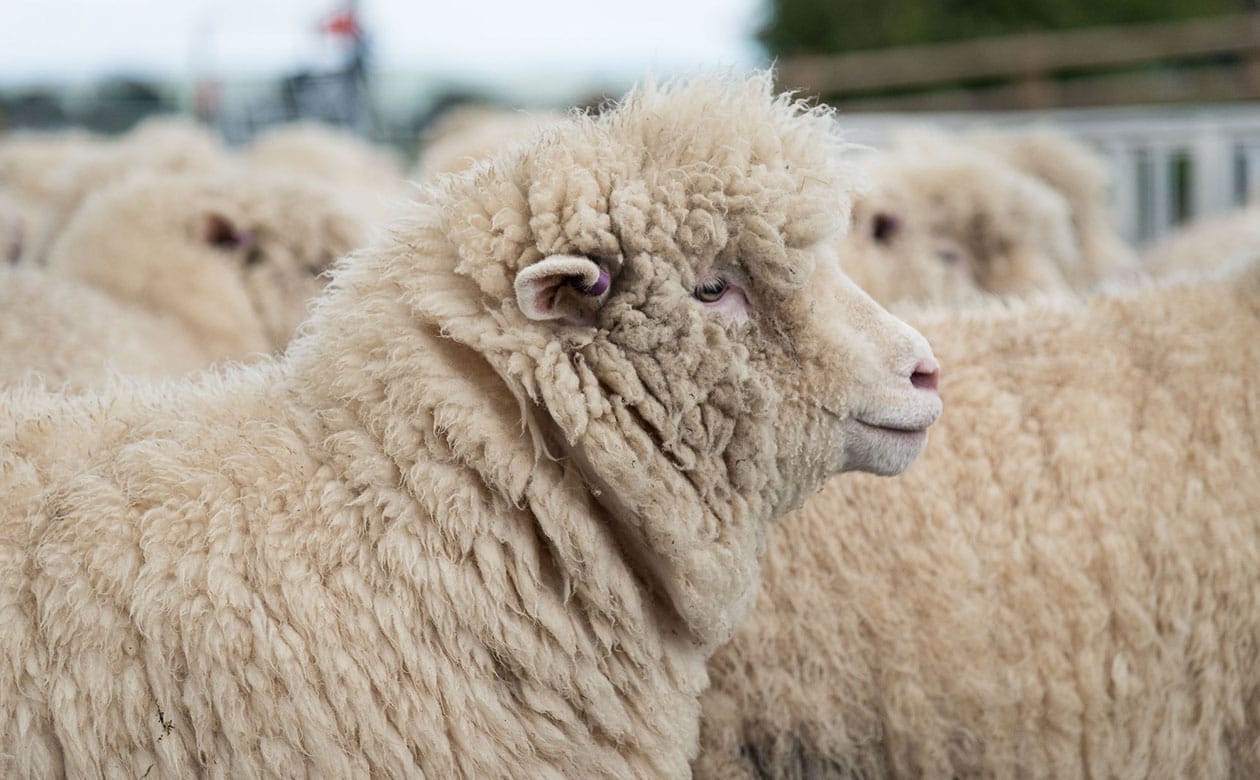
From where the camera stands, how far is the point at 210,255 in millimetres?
4285

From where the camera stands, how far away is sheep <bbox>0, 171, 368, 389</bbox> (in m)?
4.18

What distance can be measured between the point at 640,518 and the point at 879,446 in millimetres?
432

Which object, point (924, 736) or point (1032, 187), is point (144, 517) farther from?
point (1032, 187)

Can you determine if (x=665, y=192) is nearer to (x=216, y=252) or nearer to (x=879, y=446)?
(x=879, y=446)

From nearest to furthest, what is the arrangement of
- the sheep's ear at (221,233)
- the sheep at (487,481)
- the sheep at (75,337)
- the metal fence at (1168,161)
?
the sheep at (487,481), the sheep at (75,337), the sheep's ear at (221,233), the metal fence at (1168,161)

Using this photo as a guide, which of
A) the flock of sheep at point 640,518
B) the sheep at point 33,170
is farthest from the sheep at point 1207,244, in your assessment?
the sheep at point 33,170

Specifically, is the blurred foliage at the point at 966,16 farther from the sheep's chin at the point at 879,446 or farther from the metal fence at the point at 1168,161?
the sheep's chin at the point at 879,446

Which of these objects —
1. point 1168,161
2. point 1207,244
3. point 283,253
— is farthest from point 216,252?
point 1168,161

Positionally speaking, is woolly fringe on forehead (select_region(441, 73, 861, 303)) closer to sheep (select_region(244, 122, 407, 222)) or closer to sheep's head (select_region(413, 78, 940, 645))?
sheep's head (select_region(413, 78, 940, 645))

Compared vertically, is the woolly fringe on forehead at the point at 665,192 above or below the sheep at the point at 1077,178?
above

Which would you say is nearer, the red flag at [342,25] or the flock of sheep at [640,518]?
the flock of sheep at [640,518]

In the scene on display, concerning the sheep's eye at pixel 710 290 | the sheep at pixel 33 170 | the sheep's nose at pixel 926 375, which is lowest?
the sheep at pixel 33 170

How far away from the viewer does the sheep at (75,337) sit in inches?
127

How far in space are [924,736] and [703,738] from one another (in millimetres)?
451
